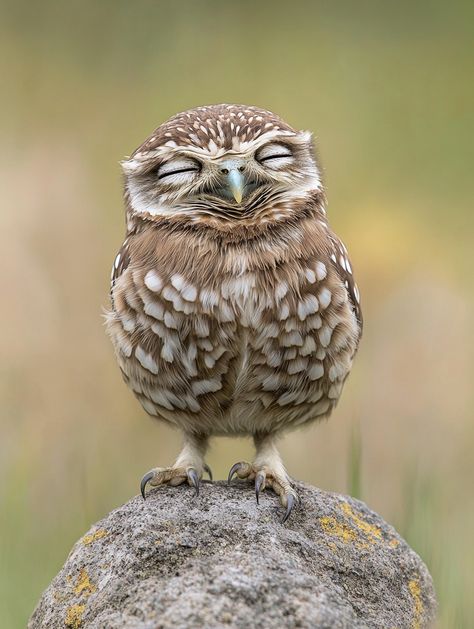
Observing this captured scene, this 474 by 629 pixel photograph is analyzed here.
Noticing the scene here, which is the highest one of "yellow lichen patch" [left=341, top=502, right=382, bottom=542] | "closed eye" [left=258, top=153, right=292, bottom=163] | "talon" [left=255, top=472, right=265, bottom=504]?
"closed eye" [left=258, top=153, right=292, bottom=163]

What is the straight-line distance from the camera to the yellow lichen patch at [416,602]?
349cm

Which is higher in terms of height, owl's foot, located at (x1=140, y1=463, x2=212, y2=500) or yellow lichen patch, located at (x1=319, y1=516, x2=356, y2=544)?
owl's foot, located at (x1=140, y1=463, x2=212, y2=500)

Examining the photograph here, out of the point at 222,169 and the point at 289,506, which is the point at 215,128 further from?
the point at 289,506

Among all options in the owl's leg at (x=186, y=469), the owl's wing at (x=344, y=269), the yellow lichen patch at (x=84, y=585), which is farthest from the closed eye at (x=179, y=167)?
the yellow lichen patch at (x=84, y=585)

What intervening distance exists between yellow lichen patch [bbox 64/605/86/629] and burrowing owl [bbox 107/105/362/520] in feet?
2.11

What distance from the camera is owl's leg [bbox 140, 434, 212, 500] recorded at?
388 centimetres

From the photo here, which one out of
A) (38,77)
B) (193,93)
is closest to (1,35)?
(38,77)

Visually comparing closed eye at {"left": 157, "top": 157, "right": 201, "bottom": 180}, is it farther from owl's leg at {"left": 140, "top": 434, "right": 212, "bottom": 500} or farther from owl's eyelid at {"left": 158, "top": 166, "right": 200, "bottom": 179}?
owl's leg at {"left": 140, "top": 434, "right": 212, "bottom": 500}

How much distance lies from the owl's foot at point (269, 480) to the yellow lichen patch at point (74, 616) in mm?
655

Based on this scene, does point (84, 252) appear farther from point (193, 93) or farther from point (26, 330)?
point (193, 93)

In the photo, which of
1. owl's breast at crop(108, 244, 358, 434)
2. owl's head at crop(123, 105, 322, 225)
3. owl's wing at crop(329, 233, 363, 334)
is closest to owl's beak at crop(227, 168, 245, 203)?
owl's head at crop(123, 105, 322, 225)

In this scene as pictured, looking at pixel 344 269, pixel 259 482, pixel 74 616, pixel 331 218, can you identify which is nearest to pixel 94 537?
pixel 74 616

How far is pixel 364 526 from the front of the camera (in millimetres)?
3744

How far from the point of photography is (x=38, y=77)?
873 centimetres
